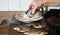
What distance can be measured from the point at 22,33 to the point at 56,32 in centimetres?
19

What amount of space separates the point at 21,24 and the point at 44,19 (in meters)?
0.17

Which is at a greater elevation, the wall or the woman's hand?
the woman's hand

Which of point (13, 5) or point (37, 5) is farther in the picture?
point (13, 5)

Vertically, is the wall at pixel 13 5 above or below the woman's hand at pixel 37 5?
below

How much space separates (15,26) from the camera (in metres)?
0.87

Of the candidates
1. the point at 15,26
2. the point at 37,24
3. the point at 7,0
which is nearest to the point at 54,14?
the point at 37,24

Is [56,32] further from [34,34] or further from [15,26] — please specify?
[15,26]

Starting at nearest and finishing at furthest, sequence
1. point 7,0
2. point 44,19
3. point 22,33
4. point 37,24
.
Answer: point 22,33, point 37,24, point 44,19, point 7,0

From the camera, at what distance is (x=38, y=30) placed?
2.66 feet

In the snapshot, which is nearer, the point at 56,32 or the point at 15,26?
the point at 56,32

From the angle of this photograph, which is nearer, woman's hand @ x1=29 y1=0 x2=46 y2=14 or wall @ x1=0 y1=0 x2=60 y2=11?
woman's hand @ x1=29 y1=0 x2=46 y2=14

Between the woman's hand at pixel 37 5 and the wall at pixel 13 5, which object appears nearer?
the woman's hand at pixel 37 5

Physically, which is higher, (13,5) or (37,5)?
(37,5)

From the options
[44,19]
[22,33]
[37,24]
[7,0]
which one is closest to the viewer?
[22,33]
